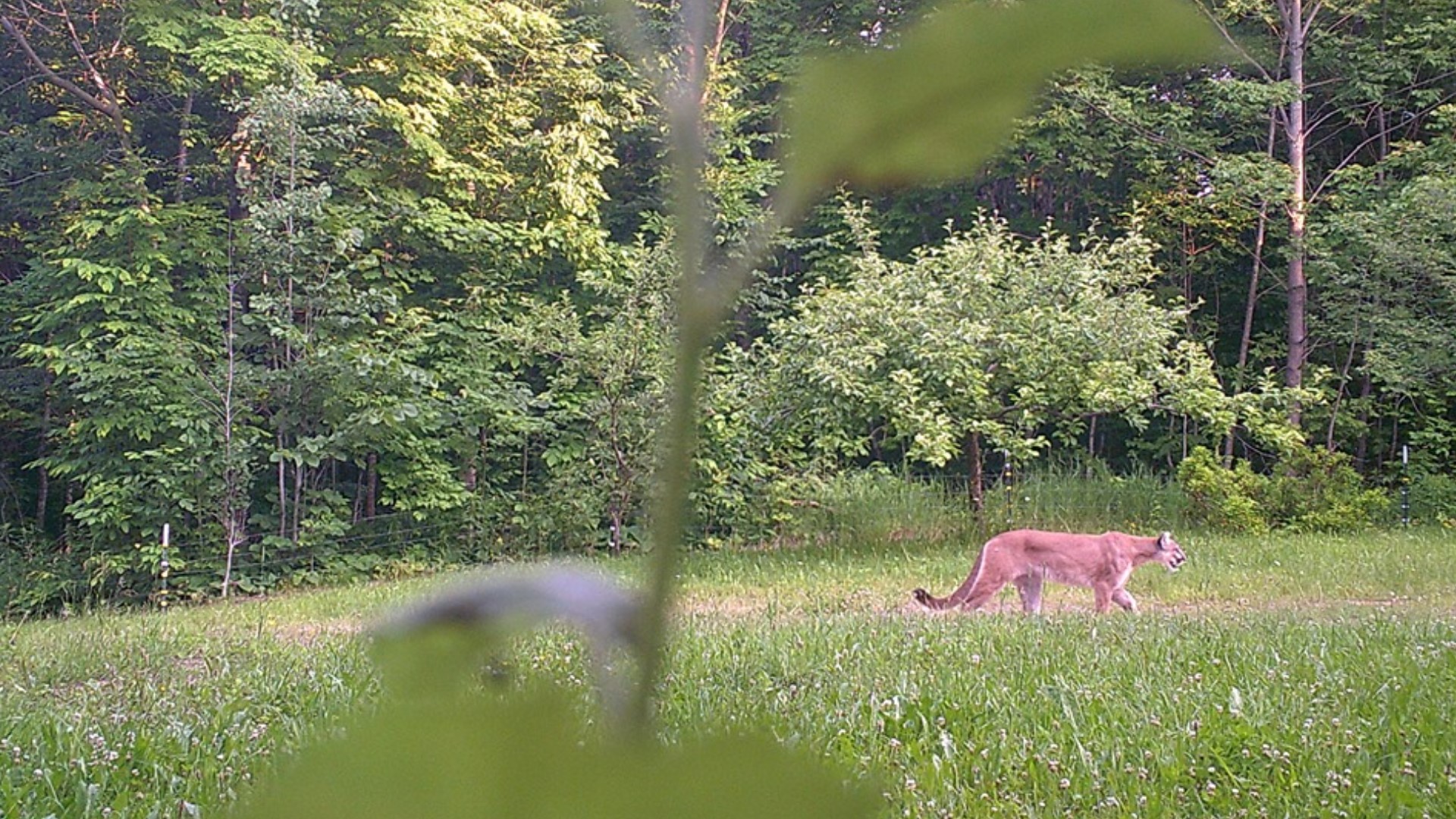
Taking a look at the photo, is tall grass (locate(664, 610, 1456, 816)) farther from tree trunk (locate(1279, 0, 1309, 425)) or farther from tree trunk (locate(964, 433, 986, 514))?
tree trunk (locate(1279, 0, 1309, 425))

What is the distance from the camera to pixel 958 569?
18.6ft

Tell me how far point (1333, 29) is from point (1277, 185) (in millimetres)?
1179

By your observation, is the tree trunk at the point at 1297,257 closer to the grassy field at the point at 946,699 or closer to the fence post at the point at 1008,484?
the fence post at the point at 1008,484

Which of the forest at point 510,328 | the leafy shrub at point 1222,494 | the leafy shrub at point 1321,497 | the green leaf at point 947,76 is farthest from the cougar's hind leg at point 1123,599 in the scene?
the green leaf at point 947,76

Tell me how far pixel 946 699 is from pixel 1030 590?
2657 mm

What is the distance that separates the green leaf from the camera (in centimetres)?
12

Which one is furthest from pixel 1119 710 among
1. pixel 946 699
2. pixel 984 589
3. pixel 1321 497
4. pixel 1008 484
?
pixel 1321 497

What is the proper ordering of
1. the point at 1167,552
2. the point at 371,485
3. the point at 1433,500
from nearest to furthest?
the point at 1167,552 < the point at 371,485 < the point at 1433,500

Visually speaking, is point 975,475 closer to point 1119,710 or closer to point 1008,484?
point 1008,484

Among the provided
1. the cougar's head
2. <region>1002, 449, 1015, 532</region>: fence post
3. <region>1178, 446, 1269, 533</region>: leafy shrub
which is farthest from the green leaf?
<region>1178, 446, 1269, 533</region>: leafy shrub

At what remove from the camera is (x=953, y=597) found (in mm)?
4441

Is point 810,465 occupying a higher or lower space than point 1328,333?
lower

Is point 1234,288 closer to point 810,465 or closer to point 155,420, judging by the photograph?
point 810,465

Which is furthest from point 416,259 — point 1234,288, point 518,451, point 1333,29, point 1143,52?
point 1234,288
